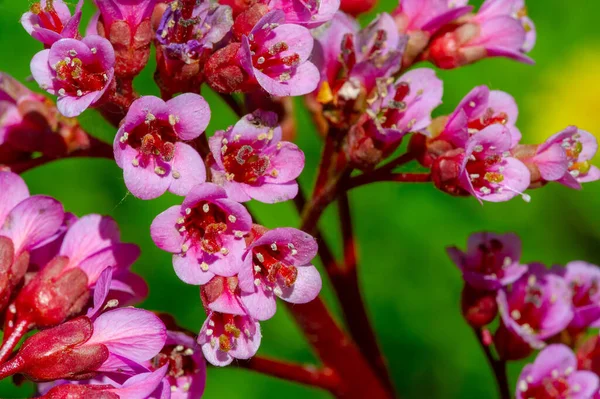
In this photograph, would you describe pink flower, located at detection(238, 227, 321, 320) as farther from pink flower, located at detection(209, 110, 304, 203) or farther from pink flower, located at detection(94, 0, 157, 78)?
pink flower, located at detection(94, 0, 157, 78)

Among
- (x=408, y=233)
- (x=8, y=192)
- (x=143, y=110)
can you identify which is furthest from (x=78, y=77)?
(x=408, y=233)

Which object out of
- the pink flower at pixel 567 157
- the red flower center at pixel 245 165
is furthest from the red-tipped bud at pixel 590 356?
the red flower center at pixel 245 165

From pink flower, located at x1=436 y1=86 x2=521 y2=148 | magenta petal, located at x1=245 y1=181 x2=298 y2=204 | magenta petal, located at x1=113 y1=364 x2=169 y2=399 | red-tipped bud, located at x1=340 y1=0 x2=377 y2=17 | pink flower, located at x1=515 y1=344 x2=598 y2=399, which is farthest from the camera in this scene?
red-tipped bud, located at x1=340 y1=0 x2=377 y2=17

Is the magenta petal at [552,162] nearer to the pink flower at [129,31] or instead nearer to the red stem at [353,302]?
the red stem at [353,302]

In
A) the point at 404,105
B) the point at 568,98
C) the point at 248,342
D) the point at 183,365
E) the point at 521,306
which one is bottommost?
the point at 568,98

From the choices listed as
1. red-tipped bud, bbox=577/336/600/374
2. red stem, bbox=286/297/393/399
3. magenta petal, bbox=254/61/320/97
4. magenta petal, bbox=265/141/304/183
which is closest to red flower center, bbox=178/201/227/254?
magenta petal, bbox=265/141/304/183

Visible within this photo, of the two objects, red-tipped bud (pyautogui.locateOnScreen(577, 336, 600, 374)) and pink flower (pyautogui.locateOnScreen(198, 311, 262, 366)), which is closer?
pink flower (pyautogui.locateOnScreen(198, 311, 262, 366))

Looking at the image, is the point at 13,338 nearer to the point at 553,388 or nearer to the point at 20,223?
the point at 20,223
